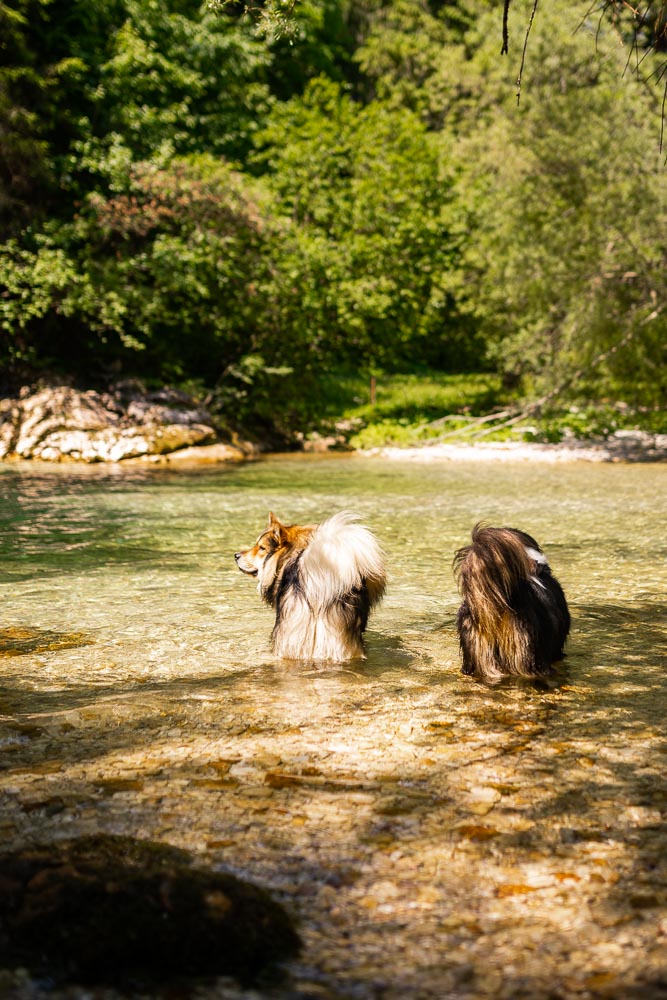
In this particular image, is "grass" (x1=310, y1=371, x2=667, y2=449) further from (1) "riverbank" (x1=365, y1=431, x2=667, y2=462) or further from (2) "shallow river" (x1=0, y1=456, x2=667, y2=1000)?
(2) "shallow river" (x1=0, y1=456, x2=667, y2=1000)

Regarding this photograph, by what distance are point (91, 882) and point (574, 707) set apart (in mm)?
2978

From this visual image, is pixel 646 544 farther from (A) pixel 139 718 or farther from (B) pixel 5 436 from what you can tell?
(B) pixel 5 436

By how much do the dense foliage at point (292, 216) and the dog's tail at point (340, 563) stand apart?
1595cm

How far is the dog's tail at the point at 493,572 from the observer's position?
5.24 metres

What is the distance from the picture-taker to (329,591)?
224 inches

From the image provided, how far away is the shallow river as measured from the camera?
263cm

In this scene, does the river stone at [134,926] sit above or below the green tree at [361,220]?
below

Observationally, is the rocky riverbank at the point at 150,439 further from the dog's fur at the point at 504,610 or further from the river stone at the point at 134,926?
the river stone at the point at 134,926

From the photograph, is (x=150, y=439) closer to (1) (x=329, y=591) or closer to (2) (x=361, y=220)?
(2) (x=361, y=220)

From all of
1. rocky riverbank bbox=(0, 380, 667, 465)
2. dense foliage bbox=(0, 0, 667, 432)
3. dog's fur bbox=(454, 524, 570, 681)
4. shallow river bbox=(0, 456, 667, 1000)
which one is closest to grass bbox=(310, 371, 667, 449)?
rocky riverbank bbox=(0, 380, 667, 465)

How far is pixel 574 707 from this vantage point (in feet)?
16.0

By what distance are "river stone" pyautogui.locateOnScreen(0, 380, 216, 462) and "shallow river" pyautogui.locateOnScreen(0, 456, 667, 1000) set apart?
13.7 m

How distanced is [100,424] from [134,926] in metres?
21.4

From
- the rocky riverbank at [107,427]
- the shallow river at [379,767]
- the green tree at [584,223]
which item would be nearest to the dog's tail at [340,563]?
the shallow river at [379,767]
